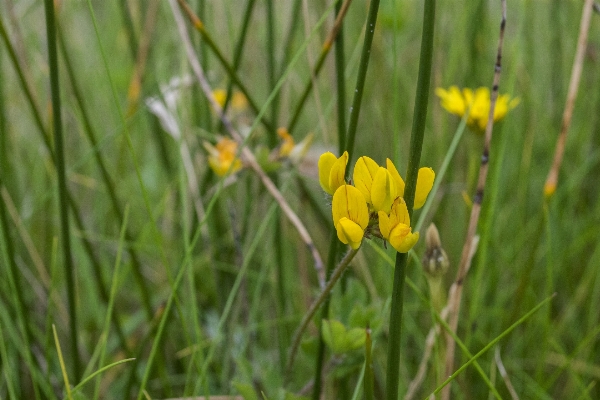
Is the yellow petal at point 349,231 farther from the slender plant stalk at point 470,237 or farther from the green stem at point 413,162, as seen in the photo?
→ the slender plant stalk at point 470,237

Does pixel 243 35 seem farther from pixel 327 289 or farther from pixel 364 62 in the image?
pixel 327 289

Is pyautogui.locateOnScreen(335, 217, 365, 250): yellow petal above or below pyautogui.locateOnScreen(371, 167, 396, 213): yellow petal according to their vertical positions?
below

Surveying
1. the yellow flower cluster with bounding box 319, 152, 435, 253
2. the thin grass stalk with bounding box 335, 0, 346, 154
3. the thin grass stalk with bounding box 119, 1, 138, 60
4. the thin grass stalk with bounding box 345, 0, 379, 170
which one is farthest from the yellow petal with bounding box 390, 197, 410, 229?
the thin grass stalk with bounding box 119, 1, 138, 60

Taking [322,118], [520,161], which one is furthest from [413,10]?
[322,118]

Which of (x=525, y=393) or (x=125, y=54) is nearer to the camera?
(x=525, y=393)

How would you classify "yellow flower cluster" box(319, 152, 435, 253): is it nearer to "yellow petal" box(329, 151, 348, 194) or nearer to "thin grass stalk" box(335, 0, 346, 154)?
"yellow petal" box(329, 151, 348, 194)

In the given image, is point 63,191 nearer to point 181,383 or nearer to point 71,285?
point 71,285


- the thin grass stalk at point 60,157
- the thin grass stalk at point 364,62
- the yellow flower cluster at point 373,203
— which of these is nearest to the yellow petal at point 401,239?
the yellow flower cluster at point 373,203
